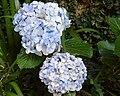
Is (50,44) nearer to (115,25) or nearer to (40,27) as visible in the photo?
(40,27)

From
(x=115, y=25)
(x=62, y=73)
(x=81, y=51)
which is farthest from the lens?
(x=115, y=25)

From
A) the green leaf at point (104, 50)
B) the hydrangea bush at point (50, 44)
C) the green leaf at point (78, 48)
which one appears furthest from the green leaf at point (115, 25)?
the hydrangea bush at point (50, 44)

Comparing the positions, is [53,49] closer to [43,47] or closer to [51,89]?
[43,47]

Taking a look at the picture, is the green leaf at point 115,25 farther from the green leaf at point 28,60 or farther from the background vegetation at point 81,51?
Result: the green leaf at point 28,60

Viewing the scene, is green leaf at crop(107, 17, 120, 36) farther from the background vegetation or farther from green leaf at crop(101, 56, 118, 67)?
green leaf at crop(101, 56, 118, 67)

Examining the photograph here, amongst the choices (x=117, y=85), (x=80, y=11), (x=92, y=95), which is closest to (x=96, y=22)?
(x=80, y=11)

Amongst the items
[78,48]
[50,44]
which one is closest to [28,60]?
[50,44]

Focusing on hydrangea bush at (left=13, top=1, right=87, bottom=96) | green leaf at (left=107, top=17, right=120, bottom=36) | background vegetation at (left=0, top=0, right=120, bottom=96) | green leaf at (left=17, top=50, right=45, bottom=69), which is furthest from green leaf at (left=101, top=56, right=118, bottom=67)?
green leaf at (left=17, top=50, right=45, bottom=69)
